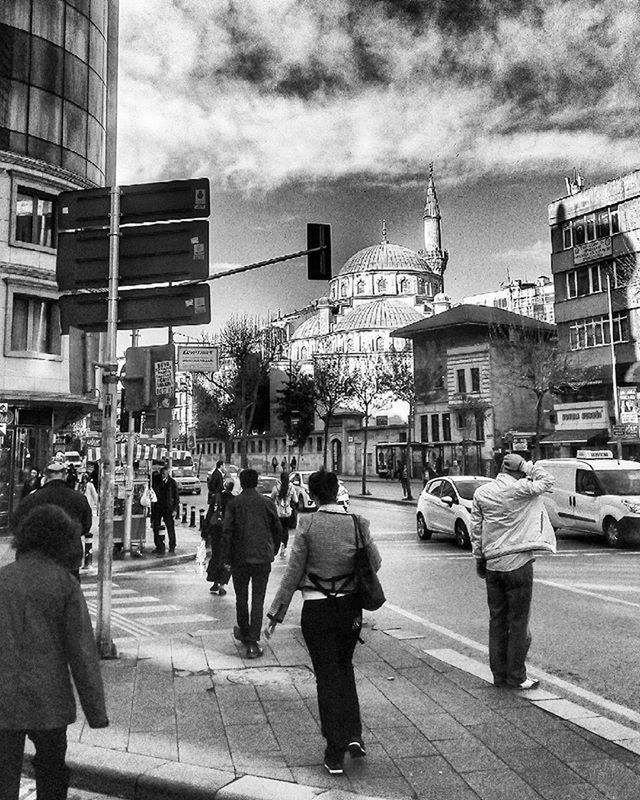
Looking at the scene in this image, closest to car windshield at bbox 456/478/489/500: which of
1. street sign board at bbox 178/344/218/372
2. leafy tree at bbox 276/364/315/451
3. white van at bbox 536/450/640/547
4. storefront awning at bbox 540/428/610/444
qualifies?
white van at bbox 536/450/640/547

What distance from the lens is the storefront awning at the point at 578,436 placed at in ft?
146

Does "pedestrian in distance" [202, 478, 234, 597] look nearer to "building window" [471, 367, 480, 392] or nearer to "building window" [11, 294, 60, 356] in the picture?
"building window" [11, 294, 60, 356]

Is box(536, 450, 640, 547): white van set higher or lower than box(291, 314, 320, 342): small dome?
lower

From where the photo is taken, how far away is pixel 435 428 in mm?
63156

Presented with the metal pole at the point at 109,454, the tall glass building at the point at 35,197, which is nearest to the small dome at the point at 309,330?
the tall glass building at the point at 35,197

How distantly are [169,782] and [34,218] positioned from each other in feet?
74.6

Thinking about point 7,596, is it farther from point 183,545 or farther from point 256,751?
point 183,545

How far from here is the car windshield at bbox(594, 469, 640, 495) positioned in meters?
18.1

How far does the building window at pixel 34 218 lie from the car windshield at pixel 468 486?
14.8 metres

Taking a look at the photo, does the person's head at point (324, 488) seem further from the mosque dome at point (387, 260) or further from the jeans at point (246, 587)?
the mosque dome at point (387, 260)

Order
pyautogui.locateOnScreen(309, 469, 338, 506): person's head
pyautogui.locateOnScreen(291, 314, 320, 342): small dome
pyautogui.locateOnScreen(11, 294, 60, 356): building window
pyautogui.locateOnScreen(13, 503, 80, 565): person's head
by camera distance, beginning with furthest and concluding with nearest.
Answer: pyautogui.locateOnScreen(291, 314, 320, 342): small dome → pyautogui.locateOnScreen(11, 294, 60, 356): building window → pyautogui.locateOnScreen(309, 469, 338, 506): person's head → pyautogui.locateOnScreen(13, 503, 80, 565): person's head

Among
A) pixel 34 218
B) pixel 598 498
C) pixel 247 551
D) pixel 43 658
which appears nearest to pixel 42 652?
pixel 43 658

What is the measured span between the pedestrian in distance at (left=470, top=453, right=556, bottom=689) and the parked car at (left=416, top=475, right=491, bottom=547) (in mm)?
10229

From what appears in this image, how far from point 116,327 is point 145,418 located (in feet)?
41.5
